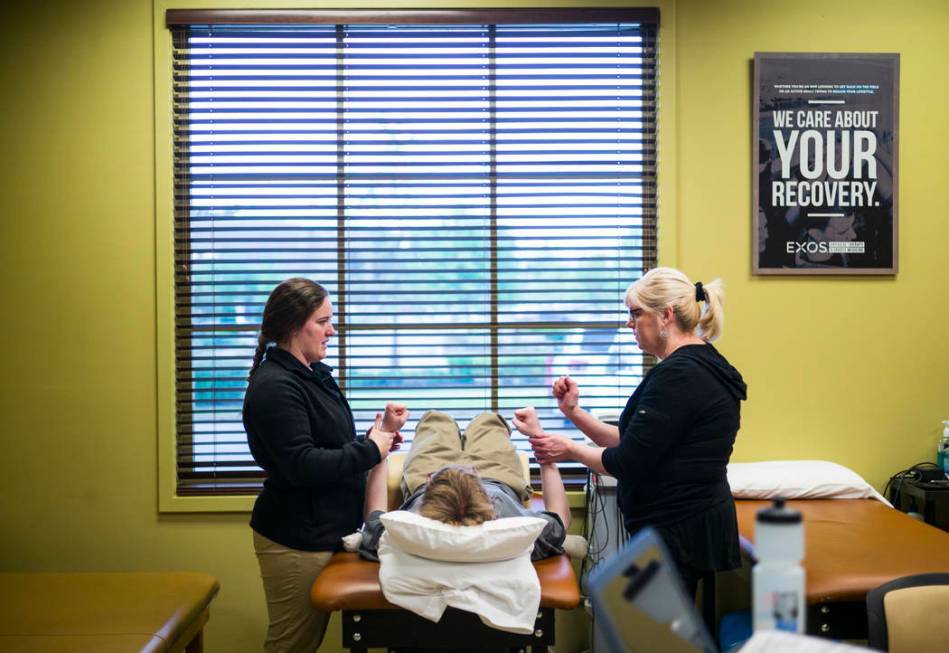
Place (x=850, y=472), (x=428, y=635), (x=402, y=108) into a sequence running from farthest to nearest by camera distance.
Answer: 1. (x=402, y=108)
2. (x=850, y=472)
3. (x=428, y=635)

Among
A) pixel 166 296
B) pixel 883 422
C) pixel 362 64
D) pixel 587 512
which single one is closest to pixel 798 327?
pixel 883 422

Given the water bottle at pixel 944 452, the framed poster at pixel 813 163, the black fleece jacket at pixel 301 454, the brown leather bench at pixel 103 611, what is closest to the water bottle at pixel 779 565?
the black fleece jacket at pixel 301 454

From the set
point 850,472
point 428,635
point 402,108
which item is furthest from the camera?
point 402,108

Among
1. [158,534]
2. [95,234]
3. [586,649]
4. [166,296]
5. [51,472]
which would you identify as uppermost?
[95,234]

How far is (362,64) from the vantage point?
346 cm

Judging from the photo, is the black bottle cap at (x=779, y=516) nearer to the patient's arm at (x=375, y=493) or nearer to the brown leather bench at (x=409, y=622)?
the brown leather bench at (x=409, y=622)

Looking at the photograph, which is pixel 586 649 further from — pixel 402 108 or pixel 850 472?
pixel 402 108

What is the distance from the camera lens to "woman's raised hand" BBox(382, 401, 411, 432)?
2686 millimetres

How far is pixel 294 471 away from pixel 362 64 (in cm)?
184

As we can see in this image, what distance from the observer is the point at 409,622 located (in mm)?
2270

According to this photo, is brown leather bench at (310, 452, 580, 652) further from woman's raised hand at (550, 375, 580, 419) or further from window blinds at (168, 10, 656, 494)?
window blinds at (168, 10, 656, 494)

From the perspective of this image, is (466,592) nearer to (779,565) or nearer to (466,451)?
(466,451)

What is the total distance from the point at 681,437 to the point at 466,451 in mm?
994

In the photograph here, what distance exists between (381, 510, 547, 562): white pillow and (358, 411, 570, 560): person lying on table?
6 cm
